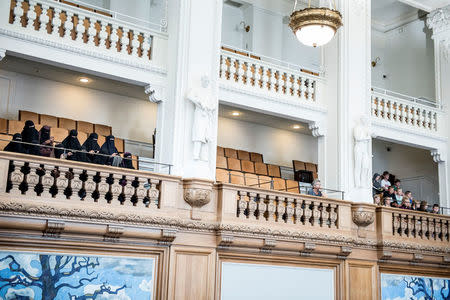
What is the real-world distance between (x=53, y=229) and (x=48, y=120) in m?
4.30

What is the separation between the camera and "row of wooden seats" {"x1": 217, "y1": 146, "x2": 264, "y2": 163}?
561 inches

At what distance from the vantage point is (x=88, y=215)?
28.0ft

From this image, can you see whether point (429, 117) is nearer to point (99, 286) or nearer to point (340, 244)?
point (340, 244)

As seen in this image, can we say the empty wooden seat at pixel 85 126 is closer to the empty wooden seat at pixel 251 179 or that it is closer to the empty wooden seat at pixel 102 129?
the empty wooden seat at pixel 102 129

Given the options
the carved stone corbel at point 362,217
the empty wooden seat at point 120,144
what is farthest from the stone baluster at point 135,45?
the carved stone corbel at point 362,217

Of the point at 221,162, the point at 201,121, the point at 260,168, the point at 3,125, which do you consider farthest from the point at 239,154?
the point at 3,125

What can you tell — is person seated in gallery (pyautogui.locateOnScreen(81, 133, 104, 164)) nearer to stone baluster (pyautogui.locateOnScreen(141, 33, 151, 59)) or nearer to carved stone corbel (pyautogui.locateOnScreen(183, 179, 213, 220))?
carved stone corbel (pyautogui.locateOnScreen(183, 179, 213, 220))

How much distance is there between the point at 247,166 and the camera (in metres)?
14.0

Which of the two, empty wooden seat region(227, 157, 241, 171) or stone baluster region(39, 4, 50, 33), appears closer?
stone baluster region(39, 4, 50, 33)

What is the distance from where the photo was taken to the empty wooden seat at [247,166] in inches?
546

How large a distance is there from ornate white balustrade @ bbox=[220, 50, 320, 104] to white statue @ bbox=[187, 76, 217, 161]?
4.27 ft

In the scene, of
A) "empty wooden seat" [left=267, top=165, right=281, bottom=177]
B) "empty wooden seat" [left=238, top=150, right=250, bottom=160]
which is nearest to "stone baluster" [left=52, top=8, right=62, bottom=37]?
"empty wooden seat" [left=238, top=150, right=250, bottom=160]

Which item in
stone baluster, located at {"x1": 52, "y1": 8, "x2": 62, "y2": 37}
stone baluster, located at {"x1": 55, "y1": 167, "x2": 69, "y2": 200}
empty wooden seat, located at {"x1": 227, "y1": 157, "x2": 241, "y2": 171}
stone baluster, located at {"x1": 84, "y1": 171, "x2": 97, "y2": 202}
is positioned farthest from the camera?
empty wooden seat, located at {"x1": 227, "y1": 157, "x2": 241, "y2": 171}

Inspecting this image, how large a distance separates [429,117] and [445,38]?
6.56 ft
